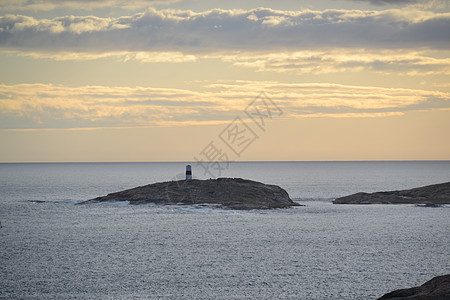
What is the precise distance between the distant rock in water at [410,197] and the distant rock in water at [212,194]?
38.3 ft

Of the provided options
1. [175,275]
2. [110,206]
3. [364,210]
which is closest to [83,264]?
[175,275]

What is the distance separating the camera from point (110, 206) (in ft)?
224

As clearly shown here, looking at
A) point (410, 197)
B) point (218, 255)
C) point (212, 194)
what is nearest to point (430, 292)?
point (218, 255)

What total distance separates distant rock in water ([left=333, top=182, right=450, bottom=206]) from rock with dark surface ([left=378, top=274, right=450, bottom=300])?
57.8 metres

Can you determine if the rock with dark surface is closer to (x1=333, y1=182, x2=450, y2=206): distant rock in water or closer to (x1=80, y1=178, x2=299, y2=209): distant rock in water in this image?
(x1=80, y1=178, x2=299, y2=209): distant rock in water

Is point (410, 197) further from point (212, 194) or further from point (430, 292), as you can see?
point (430, 292)

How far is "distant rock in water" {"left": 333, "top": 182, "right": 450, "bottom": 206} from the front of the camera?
250 feet

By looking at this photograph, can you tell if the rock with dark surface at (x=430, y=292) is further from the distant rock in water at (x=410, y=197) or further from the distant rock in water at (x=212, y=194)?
the distant rock in water at (x=410, y=197)

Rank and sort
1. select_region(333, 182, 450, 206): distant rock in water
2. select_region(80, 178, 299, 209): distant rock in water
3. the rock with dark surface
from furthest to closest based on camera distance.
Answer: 1. select_region(333, 182, 450, 206): distant rock in water
2. select_region(80, 178, 299, 209): distant rock in water
3. the rock with dark surface

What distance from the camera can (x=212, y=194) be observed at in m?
70.6

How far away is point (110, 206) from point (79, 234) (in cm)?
2431

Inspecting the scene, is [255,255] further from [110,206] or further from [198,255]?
[110,206]

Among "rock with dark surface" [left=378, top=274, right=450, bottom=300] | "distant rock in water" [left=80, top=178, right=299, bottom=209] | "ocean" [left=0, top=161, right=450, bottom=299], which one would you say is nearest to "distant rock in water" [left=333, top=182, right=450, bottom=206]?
"distant rock in water" [left=80, top=178, right=299, bottom=209]

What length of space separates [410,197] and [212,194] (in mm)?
28268
